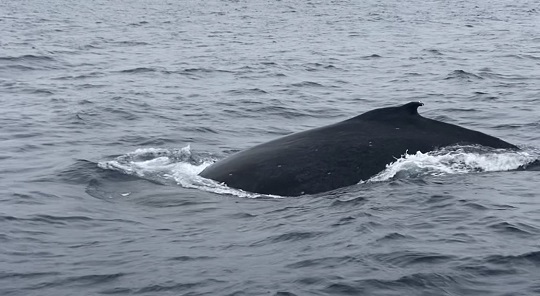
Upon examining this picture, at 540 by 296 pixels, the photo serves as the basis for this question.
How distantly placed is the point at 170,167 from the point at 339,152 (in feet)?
10.6

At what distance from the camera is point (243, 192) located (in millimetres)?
10742

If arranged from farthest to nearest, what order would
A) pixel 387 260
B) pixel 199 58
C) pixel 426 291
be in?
1. pixel 199 58
2. pixel 387 260
3. pixel 426 291

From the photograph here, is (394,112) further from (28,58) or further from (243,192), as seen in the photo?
(28,58)

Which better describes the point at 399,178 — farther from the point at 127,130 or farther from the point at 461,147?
the point at 127,130

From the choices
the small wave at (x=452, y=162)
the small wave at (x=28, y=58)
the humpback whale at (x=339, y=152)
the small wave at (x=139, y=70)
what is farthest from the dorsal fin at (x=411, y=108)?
the small wave at (x=28, y=58)

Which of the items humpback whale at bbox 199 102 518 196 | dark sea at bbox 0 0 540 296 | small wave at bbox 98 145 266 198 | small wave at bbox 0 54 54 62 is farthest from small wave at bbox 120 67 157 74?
humpback whale at bbox 199 102 518 196

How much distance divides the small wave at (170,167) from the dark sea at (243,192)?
0.05m

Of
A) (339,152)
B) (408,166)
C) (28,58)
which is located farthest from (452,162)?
(28,58)

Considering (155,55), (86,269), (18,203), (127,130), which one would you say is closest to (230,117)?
(127,130)

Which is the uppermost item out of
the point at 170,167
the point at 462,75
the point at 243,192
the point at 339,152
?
the point at 339,152

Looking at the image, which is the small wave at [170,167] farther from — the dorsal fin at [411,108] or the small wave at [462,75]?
the small wave at [462,75]

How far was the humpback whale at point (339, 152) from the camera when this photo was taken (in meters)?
10.7

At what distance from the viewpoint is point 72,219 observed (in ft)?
34.1

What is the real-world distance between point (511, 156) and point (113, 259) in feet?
18.6
